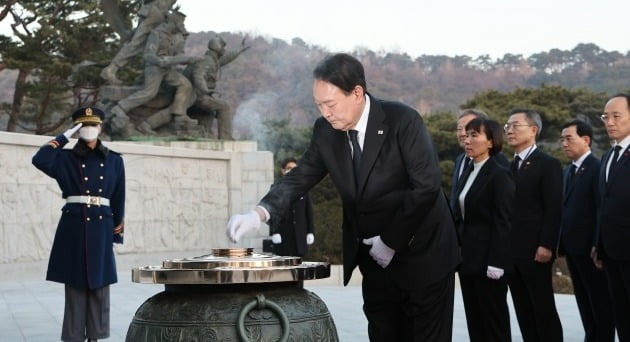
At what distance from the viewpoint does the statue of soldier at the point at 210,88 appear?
2059 centimetres

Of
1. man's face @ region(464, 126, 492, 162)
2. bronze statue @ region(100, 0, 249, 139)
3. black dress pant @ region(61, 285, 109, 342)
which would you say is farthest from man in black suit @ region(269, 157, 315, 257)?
bronze statue @ region(100, 0, 249, 139)

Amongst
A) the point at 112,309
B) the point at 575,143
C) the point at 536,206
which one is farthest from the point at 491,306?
the point at 112,309

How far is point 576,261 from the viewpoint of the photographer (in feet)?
22.2

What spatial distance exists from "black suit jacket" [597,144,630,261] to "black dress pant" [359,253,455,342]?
1933 mm

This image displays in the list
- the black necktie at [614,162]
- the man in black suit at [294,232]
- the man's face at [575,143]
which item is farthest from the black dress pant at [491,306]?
the man in black suit at [294,232]

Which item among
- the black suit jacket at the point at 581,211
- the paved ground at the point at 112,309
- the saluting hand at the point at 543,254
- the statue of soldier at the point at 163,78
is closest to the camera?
the saluting hand at the point at 543,254

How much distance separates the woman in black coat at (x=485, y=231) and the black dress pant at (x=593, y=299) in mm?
1177

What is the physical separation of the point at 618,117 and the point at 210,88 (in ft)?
52.3

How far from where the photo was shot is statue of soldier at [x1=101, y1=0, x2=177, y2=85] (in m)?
20.4

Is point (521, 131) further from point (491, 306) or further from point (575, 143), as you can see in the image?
point (491, 306)

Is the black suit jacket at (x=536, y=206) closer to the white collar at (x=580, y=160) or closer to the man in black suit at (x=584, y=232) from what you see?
the man in black suit at (x=584, y=232)

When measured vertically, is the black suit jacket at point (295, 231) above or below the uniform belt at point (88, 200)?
below

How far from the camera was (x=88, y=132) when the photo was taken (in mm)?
6539

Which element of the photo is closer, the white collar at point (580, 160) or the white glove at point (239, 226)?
the white glove at point (239, 226)
